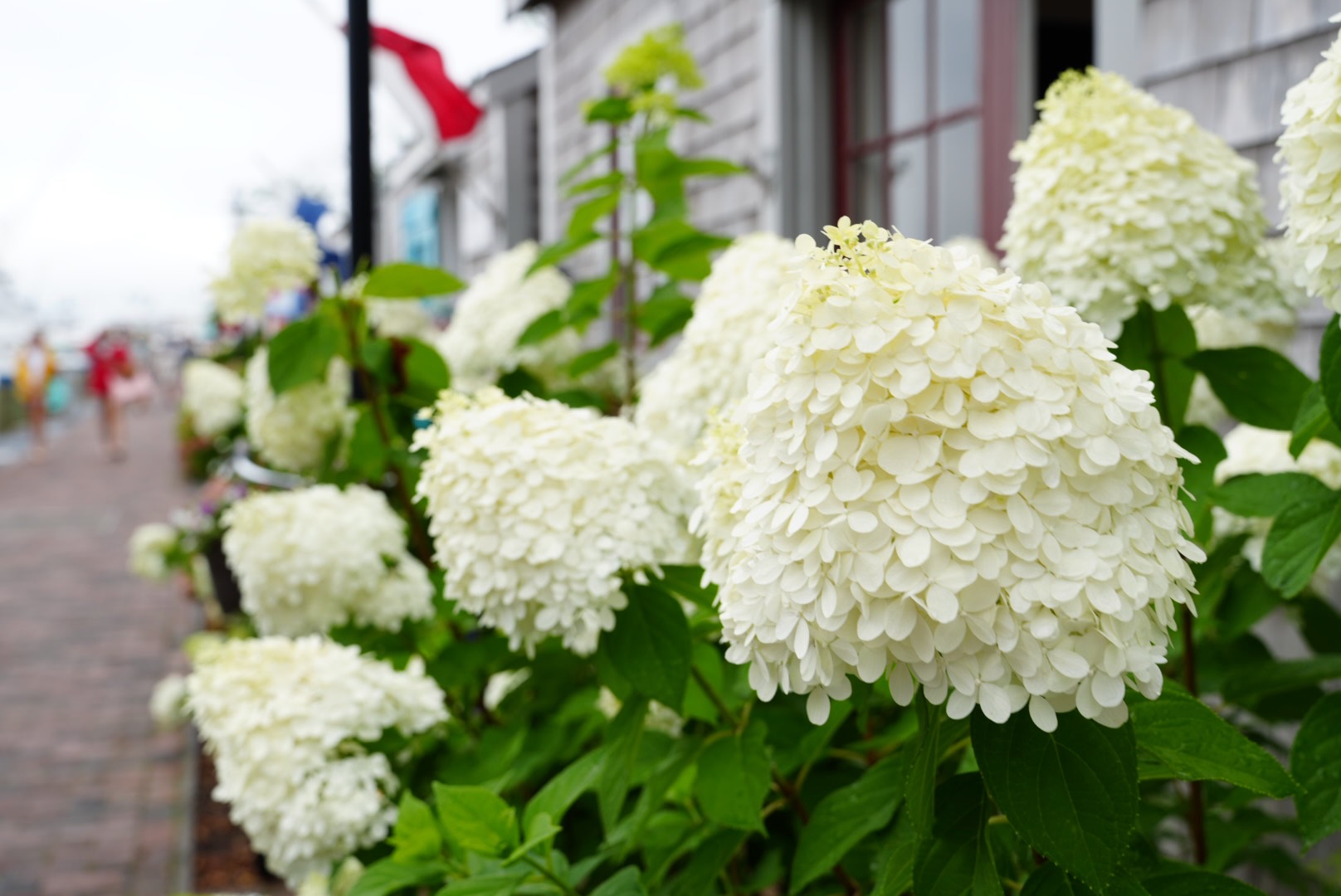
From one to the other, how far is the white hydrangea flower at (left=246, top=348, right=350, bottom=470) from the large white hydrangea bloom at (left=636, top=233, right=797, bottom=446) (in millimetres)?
933

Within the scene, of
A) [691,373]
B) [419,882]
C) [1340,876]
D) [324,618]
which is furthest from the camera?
[1340,876]

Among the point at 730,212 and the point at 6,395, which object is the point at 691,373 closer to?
the point at 730,212

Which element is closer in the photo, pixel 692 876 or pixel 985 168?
pixel 692 876

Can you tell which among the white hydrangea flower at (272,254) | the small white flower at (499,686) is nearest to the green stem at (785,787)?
the small white flower at (499,686)

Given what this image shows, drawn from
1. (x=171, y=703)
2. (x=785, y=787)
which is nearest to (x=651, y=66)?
(x=785, y=787)

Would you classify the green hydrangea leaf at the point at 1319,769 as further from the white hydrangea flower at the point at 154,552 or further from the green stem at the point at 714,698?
the white hydrangea flower at the point at 154,552

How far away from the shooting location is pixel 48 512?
11.9 m

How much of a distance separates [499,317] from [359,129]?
72 centimetres

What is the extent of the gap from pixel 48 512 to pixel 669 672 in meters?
12.5

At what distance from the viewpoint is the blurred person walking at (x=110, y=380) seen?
640 inches

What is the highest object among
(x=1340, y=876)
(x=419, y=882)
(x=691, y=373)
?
(x=691, y=373)

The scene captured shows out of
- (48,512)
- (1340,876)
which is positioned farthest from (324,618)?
(48,512)

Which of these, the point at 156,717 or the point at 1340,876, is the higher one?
the point at 1340,876

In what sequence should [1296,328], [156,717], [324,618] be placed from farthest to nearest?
[156,717] → [1296,328] → [324,618]
